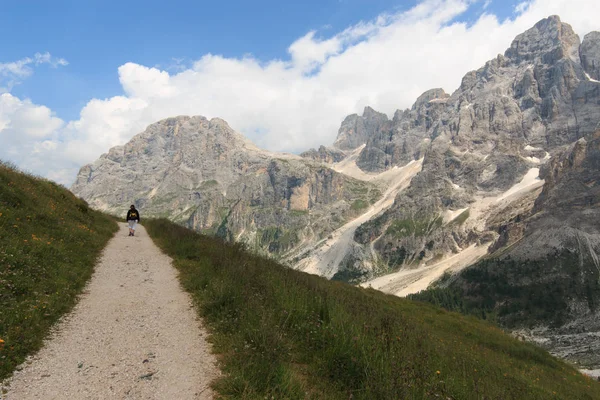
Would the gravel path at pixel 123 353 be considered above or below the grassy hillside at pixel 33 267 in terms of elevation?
below

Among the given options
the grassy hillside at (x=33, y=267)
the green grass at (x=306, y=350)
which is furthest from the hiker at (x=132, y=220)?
the green grass at (x=306, y=350)

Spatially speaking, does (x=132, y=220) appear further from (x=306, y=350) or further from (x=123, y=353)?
(x=306, y=350)

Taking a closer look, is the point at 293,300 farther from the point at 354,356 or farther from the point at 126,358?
the point at 126,358

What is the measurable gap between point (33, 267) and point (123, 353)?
6211 mm

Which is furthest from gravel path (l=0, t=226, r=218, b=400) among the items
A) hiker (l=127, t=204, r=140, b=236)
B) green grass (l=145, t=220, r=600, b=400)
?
hiker (l=127, t=204, r=140, b=236)

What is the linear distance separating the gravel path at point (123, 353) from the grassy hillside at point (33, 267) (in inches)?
17.6

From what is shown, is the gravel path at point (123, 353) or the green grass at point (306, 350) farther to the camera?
the green grass at point (306, 350)

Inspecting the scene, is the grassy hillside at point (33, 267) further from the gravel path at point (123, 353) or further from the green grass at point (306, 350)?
the green grass at point (306, 350)

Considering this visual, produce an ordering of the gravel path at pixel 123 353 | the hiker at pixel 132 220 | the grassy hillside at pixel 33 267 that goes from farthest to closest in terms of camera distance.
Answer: the hiker at pixel 132 220 → the grassy hillside at pixel 33 267 → the gravel path at pixel 123 353

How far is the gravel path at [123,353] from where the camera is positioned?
22.4 ft

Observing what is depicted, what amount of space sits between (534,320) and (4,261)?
761ft

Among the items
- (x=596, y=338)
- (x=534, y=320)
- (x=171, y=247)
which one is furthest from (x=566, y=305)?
(x=171, y=247)

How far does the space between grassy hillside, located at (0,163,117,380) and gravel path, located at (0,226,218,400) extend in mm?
446

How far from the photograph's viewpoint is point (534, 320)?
188 meters
